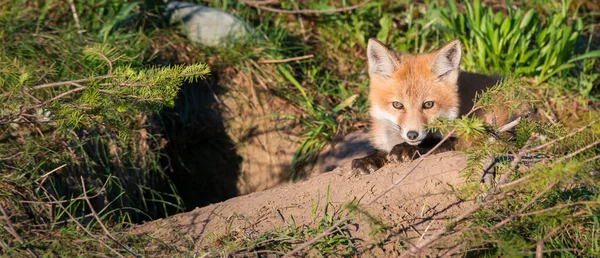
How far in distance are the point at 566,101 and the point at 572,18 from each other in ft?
3.32

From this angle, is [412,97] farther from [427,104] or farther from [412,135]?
[412,135]

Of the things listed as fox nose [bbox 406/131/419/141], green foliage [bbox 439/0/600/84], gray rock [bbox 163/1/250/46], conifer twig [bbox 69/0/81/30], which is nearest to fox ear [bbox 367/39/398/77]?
fox nose [bbox 406/131/419/141]

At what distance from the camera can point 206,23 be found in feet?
17.7

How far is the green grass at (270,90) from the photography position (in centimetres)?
279

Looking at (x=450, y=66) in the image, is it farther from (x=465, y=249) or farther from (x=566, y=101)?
(x=566, y=101)

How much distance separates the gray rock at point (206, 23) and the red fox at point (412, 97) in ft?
6.17

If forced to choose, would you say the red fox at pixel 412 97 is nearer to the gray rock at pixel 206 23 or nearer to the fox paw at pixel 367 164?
the fox paw at pixel 367 164

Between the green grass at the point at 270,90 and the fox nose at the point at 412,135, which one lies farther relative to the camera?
the fox nose at the point at 412,135

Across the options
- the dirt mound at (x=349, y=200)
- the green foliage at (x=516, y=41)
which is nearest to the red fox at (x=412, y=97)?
the dirt mound at (x=349, y=200)

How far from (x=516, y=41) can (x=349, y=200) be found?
270 cm

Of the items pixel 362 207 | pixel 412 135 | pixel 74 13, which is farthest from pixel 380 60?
pixel 74 13

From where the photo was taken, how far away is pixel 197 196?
555 cm

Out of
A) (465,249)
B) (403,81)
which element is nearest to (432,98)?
(403,81)

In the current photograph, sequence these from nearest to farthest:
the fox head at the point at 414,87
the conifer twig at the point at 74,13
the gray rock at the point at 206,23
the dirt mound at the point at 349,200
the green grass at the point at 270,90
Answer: the green grass at the point at 270,90
the dirt mound at the point at 349,200
the fox head at the point at 414,87
the conifer twig at the point at 74,13
the gray rock at the point at 206,23
